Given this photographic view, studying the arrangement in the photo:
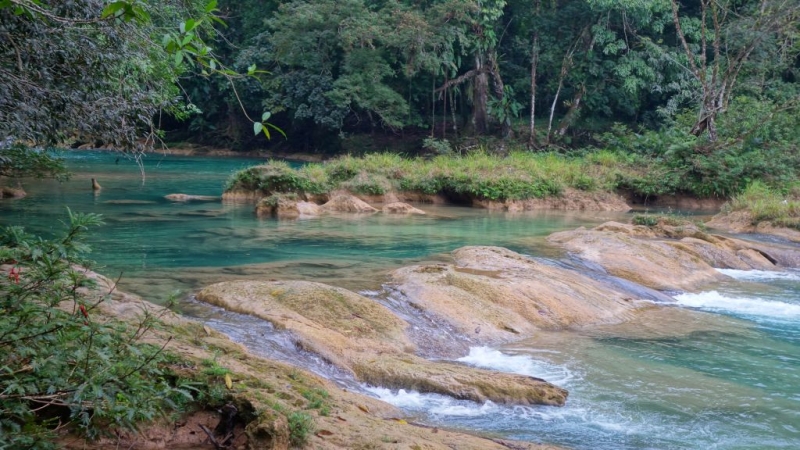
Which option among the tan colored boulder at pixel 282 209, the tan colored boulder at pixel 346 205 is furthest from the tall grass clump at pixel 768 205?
the tan colored boulder at pixel 282 209

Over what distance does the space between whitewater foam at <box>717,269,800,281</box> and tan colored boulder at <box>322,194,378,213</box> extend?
903 centimetres

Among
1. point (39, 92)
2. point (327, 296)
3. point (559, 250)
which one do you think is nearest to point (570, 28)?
point (559, 250)

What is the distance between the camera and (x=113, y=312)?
5.64 m

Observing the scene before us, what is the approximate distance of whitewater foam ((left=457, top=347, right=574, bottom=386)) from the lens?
731 cm

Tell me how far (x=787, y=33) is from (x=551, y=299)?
19866 millimetres

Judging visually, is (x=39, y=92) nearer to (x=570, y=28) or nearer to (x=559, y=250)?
(x=559, y=250)

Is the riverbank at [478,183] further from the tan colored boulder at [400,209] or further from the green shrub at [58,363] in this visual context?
the green shrub at [58,363]

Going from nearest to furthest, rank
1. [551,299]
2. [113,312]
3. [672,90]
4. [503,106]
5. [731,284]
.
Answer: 1. [113,312]
2. [551,299]
3. [731,284]
4. [672,90]
5. [503,106]

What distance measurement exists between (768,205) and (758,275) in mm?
5921

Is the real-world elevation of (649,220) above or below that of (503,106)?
below

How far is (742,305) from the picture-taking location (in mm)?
10859

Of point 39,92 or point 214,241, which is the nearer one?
point 39,92

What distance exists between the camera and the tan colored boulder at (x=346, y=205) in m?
19.3

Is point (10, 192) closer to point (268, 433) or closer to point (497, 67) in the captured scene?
point (268, 433)
